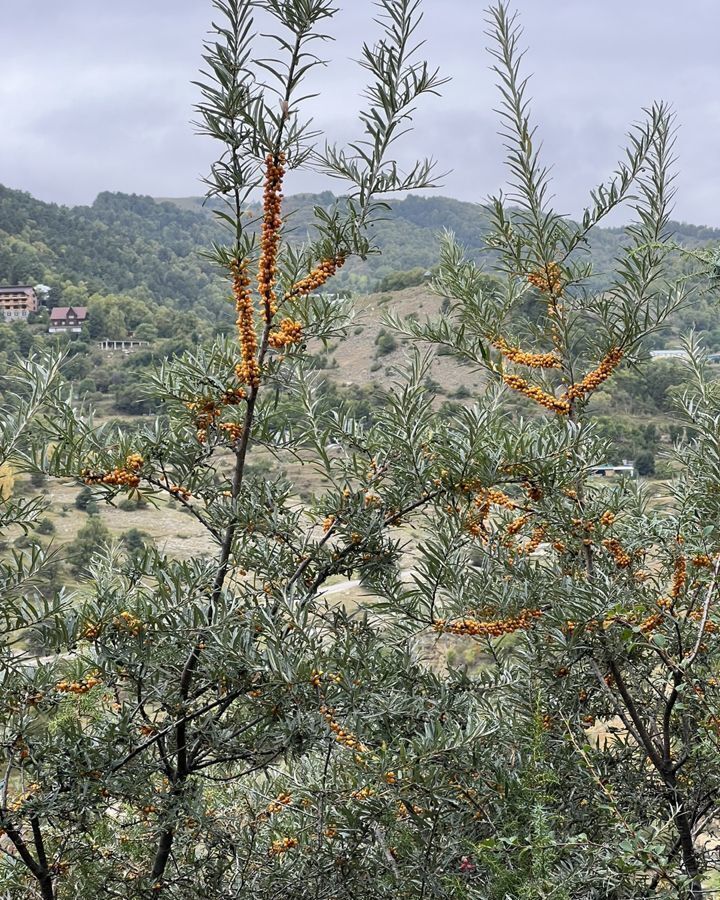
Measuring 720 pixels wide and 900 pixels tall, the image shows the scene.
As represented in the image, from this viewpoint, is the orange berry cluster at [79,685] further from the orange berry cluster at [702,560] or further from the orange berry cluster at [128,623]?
the orange berry cluster at [702,560]

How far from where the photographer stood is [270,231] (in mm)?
1989

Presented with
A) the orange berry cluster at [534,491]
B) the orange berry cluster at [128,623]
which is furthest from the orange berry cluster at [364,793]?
the orange berry cluster at [534,491]

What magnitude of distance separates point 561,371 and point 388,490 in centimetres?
78

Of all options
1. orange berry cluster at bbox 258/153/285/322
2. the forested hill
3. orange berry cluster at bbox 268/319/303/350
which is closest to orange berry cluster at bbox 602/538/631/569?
orange berry cluster at bbox 268/319/303/350

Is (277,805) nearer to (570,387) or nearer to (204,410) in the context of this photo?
(204,410)

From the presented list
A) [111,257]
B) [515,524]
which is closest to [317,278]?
[515,524]

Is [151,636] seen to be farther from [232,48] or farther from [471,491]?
[232,48]

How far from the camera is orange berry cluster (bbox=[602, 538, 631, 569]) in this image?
2.62m

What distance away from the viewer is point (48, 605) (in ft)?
6.36

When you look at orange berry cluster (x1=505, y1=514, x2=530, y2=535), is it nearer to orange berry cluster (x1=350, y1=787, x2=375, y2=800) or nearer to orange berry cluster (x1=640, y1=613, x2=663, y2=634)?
orange berry cluster (x1=640, y1=613, x2=663, y2=634)

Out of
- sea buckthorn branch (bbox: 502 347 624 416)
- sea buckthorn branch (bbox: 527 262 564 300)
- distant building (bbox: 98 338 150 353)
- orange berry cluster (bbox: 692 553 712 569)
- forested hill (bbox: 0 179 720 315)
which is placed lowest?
distant building (bbox: 98 338 150 353)

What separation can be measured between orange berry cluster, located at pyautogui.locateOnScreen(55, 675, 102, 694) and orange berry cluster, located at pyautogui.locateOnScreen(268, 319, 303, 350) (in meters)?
0.86

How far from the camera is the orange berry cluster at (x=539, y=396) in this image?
2.60 metres

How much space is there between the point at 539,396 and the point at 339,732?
3.84ft
